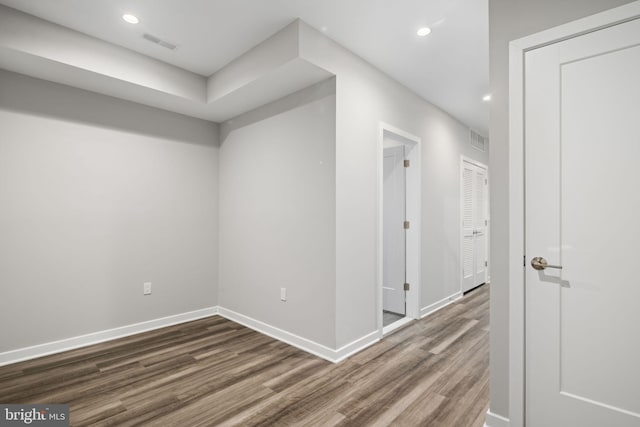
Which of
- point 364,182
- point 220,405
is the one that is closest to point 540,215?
point 364,182

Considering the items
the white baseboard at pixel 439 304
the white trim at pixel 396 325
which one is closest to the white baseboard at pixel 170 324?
the white trim at pixel 396 325

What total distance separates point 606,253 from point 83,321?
4124mm

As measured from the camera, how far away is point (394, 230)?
13.3ft

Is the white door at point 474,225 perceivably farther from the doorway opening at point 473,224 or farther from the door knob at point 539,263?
the door knob at point 539,263

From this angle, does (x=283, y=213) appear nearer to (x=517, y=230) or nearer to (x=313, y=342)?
(x=313, y=342)

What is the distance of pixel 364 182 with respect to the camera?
304 cm

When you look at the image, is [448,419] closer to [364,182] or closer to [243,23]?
[364,182]

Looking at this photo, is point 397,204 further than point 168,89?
Yes

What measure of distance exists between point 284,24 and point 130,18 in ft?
3.97

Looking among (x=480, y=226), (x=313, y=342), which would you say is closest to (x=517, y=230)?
(x=313, y=342)

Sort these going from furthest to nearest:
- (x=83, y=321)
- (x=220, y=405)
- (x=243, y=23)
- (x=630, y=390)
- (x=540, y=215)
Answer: (x=83, y=321), (x=243, y=23), (x=220, y=405), (x=540, y=215), (x=630, y=390)

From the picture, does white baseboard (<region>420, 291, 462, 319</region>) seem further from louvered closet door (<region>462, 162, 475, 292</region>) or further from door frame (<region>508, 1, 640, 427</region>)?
door frame (<region>508, 1, 640, 427</region>)

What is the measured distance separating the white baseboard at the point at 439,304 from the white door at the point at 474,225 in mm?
346

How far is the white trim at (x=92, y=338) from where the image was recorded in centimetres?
269
